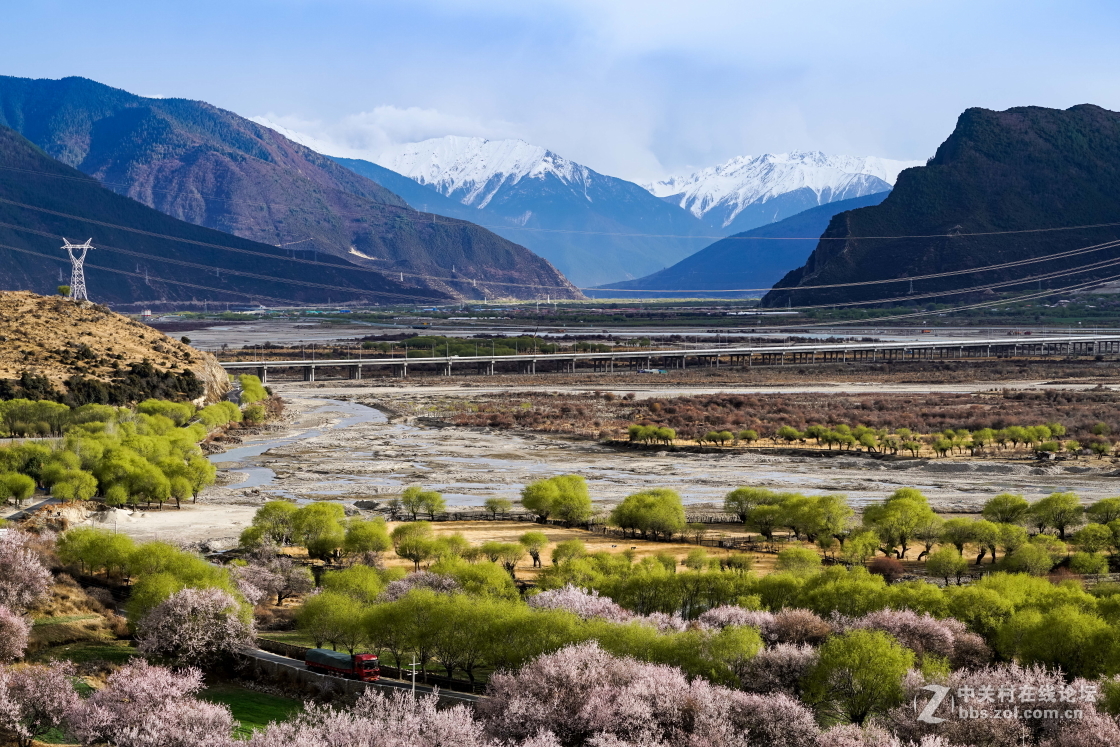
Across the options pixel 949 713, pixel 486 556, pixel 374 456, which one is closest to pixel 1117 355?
pixel 374 456

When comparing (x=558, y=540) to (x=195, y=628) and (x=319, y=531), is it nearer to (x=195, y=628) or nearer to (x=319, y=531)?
(x=319, y=531)

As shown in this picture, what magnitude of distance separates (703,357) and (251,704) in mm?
127963

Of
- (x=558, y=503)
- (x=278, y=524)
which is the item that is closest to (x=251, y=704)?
(x=278, y=524)

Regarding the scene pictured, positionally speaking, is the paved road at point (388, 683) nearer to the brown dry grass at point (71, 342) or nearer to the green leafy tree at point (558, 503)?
the green leafy tree at point (558, 503)

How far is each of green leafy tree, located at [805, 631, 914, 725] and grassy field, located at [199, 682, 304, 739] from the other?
10631 mm

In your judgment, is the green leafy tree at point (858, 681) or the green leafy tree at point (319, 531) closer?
the green leafy tree at point (858, 681)

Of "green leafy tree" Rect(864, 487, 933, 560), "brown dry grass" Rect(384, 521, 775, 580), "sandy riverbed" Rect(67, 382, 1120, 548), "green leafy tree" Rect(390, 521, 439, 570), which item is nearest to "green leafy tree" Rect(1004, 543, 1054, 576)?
"green leafy tree" Rect(864, 487, 933, 560)

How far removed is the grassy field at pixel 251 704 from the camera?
25562 millimetres

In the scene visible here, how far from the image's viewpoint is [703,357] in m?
152

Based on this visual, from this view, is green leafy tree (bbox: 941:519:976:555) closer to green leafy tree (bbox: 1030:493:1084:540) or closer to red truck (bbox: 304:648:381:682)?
green leafy tree (bbox: 1030:493:1084:540)

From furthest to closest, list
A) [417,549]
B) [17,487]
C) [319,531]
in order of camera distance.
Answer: [17,487], [319,531], [417,549]

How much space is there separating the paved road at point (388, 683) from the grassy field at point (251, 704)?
95 centimetres

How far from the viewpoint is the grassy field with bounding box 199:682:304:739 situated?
1006 inches

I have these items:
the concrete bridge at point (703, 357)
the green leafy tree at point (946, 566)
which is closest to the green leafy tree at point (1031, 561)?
the green leafy tree at point (946, 566)
